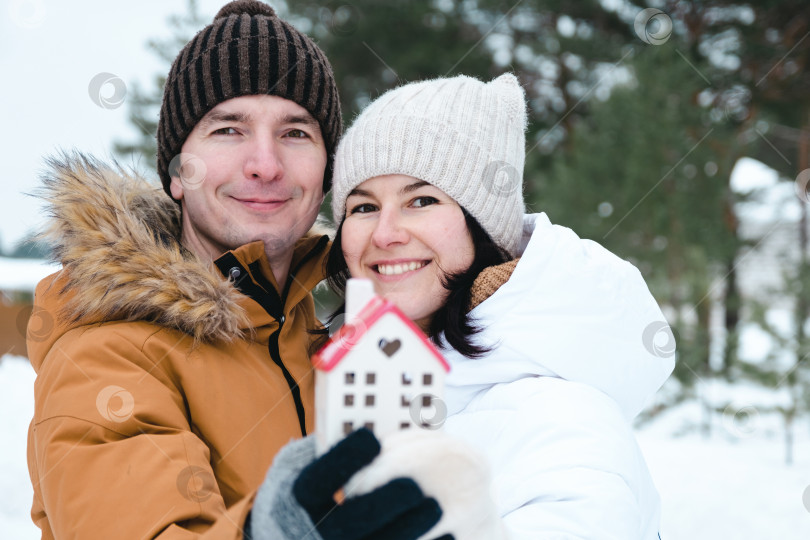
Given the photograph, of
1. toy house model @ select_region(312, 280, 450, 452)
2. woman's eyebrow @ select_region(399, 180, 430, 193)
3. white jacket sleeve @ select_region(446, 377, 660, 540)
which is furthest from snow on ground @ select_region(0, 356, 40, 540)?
toy house model @ select_region(312, 280, 450, 452)

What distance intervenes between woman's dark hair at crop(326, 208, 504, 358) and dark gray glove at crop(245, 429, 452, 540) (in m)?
0.98

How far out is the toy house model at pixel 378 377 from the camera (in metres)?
1.28

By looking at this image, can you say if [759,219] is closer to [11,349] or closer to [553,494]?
[553,494]

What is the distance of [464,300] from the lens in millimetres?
2398

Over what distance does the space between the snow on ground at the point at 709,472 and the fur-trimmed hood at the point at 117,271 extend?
137 inches

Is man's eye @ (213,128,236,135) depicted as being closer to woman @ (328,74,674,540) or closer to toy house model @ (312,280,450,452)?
woman @ (328,74,674,540)

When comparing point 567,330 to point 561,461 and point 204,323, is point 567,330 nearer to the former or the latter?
point 561,461

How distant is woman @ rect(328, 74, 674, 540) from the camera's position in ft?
5.90

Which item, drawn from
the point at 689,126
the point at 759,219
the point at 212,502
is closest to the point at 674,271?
the point at 689,126

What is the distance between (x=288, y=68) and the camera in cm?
282

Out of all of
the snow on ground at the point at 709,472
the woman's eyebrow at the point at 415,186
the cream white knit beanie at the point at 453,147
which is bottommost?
the snow on ground at the point at 709,472

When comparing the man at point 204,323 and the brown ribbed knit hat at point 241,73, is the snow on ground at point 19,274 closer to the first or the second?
the brown ribbed knit hat at point 241,73

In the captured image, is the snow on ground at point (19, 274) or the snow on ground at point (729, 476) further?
the snow on ground at point (19, 274)

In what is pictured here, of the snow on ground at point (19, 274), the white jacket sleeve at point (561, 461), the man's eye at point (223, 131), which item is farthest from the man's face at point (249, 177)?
the snow on ground at point (19, 274)
